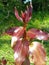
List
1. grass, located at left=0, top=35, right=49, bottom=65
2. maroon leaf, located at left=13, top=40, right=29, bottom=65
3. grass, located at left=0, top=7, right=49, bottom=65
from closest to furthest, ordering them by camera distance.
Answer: maroon leaf, located at left=13, top=40, right=29, bottom=65, grass, located at left=0, top=35, right=49, bottom=65, grass, located at left=0, top=7, right=49, bottom=65

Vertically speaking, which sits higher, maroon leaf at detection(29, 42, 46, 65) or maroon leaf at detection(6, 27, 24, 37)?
maroon leaf at detection(6, 27, 24, 37)

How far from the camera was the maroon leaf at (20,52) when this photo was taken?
0.92 metres

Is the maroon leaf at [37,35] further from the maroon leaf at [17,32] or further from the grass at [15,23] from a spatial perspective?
the grass at [15,23]

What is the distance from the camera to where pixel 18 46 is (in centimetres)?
94

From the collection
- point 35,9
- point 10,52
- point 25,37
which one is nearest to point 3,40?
point 10,52

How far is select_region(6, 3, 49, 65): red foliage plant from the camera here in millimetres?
926

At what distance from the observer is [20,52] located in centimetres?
93

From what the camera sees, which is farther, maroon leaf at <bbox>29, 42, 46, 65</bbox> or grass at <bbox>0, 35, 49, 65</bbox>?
grass at <bbox>0, 35, 49, 65</bbox>

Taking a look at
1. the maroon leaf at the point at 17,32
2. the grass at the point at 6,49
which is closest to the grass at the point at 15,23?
the grass at the point at 6,49

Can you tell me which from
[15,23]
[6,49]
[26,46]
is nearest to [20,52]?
[26,46]

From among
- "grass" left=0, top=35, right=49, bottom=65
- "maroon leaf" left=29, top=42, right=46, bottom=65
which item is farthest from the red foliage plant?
"grass" left=0, top=35, right=49, bottom=65

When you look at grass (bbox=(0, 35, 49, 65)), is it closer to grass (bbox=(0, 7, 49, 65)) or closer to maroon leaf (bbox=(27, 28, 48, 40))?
grass (bbox=(0, 7, 49, 65))

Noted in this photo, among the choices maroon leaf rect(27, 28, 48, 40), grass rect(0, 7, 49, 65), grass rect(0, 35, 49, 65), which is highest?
maroon leaf rect(27, 28, 48, 40)

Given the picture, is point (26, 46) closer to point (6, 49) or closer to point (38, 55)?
point (38, 55)
